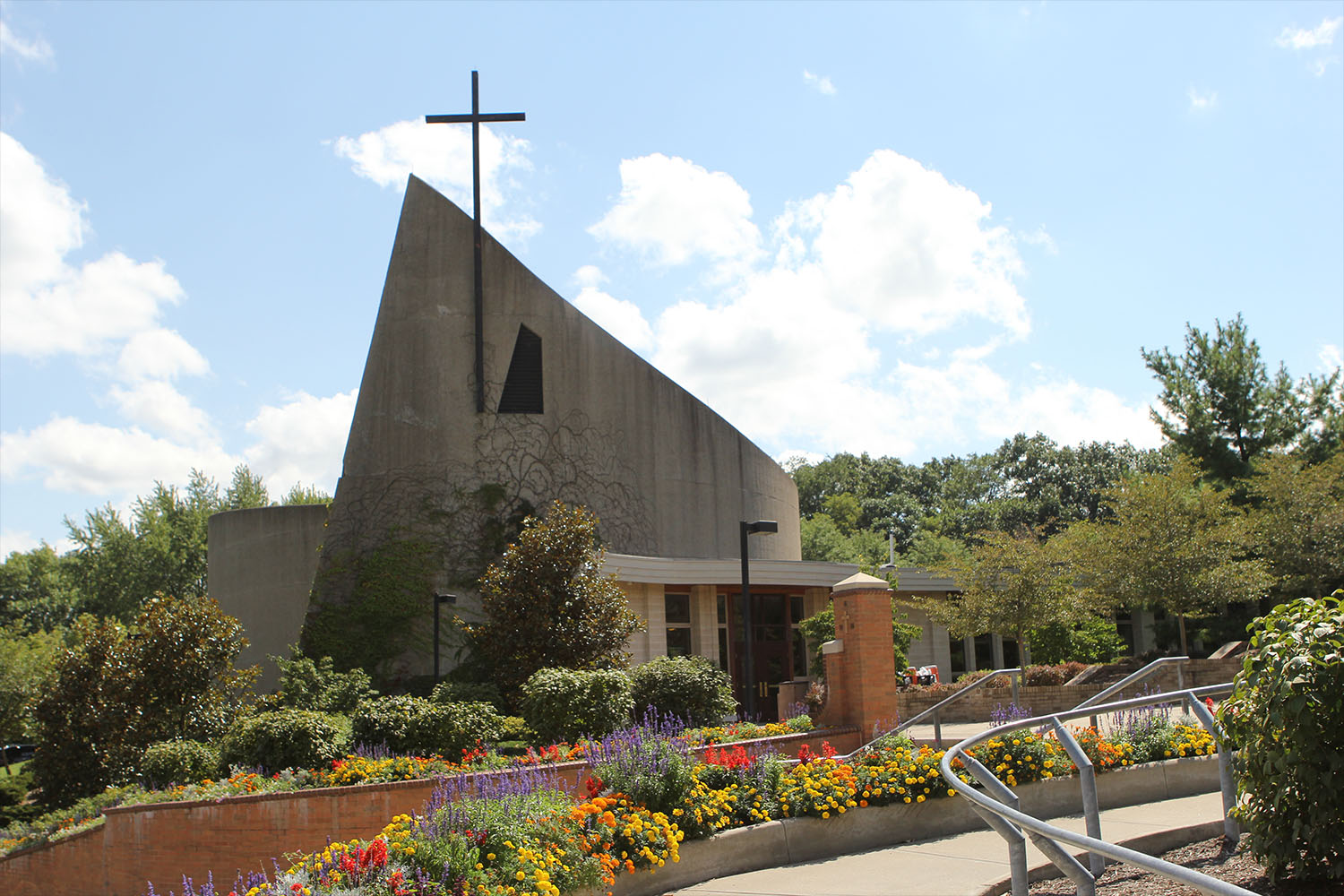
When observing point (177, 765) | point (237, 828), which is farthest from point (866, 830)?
point (177, 765)

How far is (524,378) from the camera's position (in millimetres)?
25500

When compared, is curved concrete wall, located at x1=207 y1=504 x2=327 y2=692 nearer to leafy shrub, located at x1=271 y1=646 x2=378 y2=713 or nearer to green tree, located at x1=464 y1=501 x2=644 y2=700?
leafy shrub, located at x1=271 y1=646 x2=378 y2=713

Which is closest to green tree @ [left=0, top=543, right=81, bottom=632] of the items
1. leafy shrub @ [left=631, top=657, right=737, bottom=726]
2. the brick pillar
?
A: leafy shrub @ [left=631, top=657, right=737, bottom=726]

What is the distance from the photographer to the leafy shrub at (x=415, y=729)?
14875mm

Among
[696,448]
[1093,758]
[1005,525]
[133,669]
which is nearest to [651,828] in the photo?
[1093,758]

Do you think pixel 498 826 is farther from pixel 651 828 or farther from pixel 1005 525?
pixel 1005 525

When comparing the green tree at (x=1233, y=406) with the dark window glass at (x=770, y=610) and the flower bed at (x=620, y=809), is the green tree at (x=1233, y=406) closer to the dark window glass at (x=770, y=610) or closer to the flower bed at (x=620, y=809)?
the dark window glass at (x=770, y=610)

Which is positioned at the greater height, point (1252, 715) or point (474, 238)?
point (474, 238)

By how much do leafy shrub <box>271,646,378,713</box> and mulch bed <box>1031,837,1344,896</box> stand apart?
15.7m

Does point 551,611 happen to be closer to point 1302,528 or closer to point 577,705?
point 577,705

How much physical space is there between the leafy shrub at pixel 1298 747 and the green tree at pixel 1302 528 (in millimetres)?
23794

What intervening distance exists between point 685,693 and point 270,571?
19.4 m

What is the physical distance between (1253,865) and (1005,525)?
6181 centimetres

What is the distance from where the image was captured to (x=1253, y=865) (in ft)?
19.5
